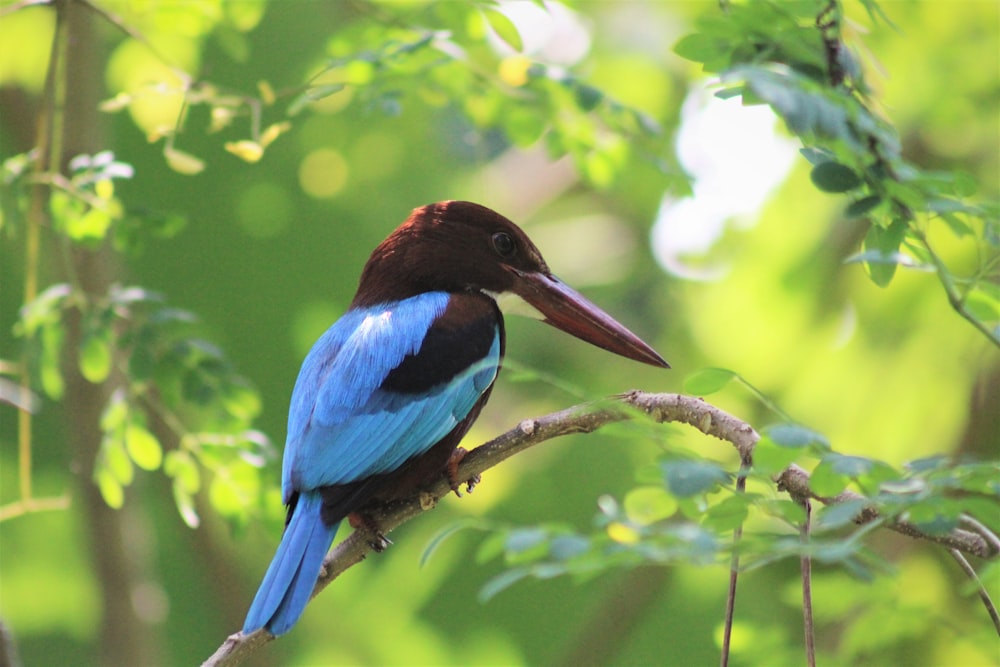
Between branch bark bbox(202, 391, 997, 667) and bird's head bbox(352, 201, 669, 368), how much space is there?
2.02ft

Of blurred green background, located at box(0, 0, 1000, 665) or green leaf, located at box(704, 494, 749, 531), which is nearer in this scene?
green leaf, located at box(704, 494, 749, 531)

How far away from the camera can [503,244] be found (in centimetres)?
275

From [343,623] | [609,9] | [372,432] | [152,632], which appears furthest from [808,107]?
[609,9]

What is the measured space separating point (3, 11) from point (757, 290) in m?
2.62

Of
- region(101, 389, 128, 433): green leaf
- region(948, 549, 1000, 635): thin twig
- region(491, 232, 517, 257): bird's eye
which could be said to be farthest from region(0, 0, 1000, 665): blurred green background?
region(948, 549, 1000, 635): thin twig

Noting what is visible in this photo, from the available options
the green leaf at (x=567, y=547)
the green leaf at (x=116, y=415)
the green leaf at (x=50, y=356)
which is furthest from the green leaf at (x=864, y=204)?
the green leaf at (x=50, y=356)

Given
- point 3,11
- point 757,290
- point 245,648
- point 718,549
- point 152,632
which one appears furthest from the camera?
point 757,290

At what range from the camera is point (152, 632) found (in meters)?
3.34

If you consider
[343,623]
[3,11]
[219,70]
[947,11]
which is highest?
[3,11]

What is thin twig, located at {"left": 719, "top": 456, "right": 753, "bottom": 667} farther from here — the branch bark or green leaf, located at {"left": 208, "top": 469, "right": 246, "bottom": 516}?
green leaf, located at {"left": 208, "top": 469, "right": 246, "bottom": 516}

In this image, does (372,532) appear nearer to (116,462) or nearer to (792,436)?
(116,462)

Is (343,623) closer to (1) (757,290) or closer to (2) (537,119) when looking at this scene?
(1) (757,290)

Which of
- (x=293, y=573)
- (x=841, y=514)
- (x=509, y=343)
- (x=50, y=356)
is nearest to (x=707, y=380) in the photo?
(x=841, y=514)

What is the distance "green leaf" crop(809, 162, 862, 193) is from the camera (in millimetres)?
1373
